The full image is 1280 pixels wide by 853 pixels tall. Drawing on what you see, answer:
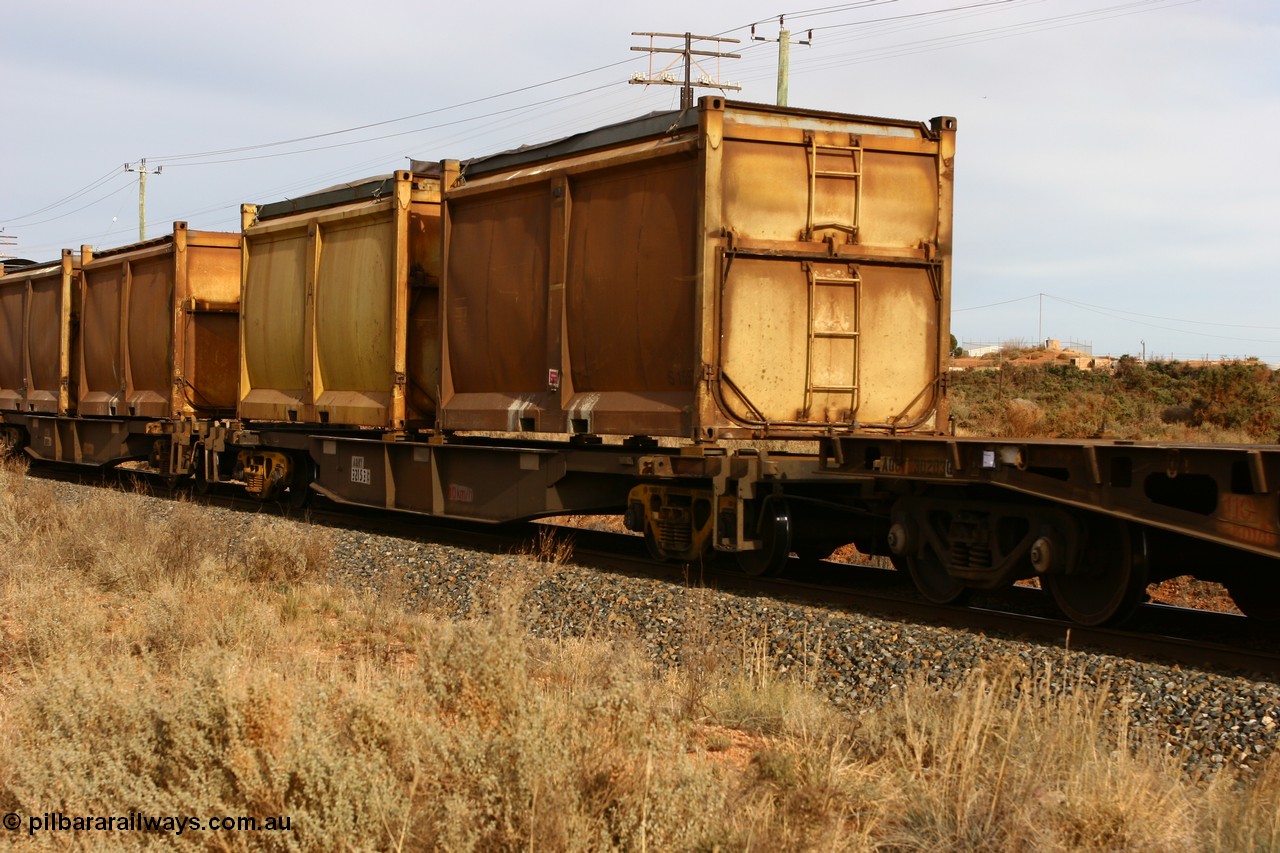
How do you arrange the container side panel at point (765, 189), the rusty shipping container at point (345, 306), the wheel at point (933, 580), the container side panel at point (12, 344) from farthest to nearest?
A: the container side panel at point (12, 344) → the rusty shipping container at point (345, 306) → the container side panel at point (765, 189) → the wheel at point (933, 580)

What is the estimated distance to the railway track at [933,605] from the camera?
732 cm

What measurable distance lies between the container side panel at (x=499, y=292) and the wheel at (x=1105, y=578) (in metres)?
5.70

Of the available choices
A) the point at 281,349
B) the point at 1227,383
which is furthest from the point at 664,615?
the point at 1227,383

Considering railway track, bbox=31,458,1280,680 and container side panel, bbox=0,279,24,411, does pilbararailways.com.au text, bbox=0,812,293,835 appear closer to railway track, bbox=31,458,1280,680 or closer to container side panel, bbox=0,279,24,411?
railway track, bbox=31,458,1280,680

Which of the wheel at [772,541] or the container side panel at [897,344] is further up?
the container side panel at [897,344]

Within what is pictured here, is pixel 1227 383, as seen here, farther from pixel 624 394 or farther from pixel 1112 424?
pixel 624 394

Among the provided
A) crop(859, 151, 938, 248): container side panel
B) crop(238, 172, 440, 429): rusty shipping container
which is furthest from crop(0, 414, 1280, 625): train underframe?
crop(859, 151, 938, 248): container side panel

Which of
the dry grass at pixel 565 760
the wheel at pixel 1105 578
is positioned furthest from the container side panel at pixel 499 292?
the dry grass at pixel 565 760

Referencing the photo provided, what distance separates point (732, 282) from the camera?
32.8 feet

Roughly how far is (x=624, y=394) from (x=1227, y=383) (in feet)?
96.7

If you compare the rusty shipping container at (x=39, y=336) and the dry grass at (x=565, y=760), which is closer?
the dry grass at (x=565, y=760)

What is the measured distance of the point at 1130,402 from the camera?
3644 cm

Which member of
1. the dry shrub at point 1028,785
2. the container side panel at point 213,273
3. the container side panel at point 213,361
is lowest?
the dry shrub at point 1028,785

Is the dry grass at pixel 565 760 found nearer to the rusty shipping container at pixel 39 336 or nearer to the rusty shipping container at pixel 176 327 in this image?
the rusty shipping container at pixel 176 327
